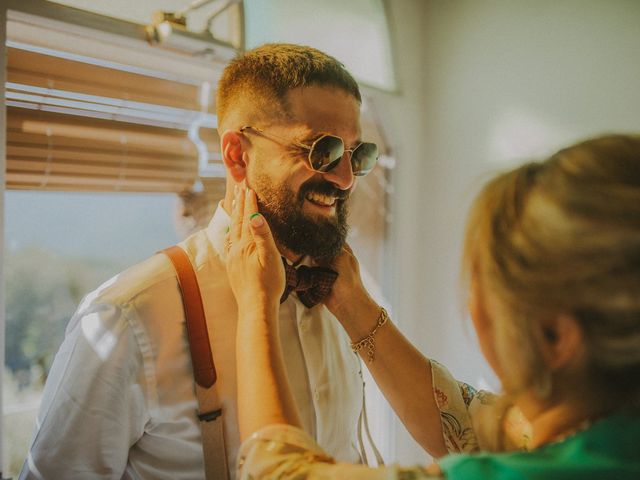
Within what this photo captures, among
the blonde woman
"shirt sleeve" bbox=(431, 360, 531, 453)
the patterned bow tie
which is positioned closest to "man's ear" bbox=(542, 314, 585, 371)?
the blonde woman

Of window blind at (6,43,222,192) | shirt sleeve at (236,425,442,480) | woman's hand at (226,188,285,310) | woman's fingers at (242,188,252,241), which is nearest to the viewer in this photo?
shirt sleeve at (236,425,442,480)

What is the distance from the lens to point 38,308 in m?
2.00

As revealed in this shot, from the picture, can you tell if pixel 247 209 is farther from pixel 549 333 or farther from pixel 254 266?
pixel 549 333

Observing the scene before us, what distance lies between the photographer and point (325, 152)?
133cm

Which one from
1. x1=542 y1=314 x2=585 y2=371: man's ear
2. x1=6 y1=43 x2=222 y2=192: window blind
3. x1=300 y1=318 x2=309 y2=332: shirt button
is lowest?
x1=300 y1=318 x2=309 y2=332: shirt button

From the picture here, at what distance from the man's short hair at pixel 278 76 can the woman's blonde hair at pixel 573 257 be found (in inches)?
26.4

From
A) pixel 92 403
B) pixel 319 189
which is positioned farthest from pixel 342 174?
pixel 92 403

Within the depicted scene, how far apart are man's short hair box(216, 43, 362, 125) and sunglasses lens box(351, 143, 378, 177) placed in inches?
5.8

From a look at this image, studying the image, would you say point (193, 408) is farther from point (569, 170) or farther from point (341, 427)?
point (569, 170)

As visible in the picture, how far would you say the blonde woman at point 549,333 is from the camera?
767 mm

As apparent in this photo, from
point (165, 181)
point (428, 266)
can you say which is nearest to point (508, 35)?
point (428, 266)

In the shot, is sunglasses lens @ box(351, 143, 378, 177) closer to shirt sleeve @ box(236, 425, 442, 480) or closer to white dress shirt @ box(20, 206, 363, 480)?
white dress shirt @ box(20, 206, 363, 480)

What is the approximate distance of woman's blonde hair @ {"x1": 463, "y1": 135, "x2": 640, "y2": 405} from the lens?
30.0 inches

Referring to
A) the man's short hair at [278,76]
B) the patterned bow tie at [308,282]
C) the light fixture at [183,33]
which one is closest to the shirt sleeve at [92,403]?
the patterned bow tie at [308,282]
